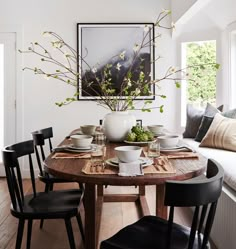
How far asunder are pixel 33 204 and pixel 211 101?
122 inches

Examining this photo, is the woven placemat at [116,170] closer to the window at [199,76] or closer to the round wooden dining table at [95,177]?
the round wooden dining table at [95,177]

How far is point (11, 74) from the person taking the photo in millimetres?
4453

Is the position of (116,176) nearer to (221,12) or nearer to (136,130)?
(136,130)

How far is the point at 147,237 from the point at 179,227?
8.7 inches

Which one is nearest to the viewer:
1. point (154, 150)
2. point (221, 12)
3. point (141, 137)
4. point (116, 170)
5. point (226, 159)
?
point (116, 170)

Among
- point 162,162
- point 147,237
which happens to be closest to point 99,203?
point 162,162

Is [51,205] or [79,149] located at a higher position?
[79,149]

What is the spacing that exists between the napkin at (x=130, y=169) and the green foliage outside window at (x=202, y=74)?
9.41 feet

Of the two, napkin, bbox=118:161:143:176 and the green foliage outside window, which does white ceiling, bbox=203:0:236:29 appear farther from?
napkin, bbox=118:161:143:176

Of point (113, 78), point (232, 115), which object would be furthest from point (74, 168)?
point (113, 78)

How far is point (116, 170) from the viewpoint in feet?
5.51

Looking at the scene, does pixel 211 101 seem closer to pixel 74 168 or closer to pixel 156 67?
pixel 156 67

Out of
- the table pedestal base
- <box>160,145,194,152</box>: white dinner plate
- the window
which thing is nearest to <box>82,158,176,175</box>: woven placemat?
the table pedestal base

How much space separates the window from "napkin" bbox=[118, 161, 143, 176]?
2962mm
